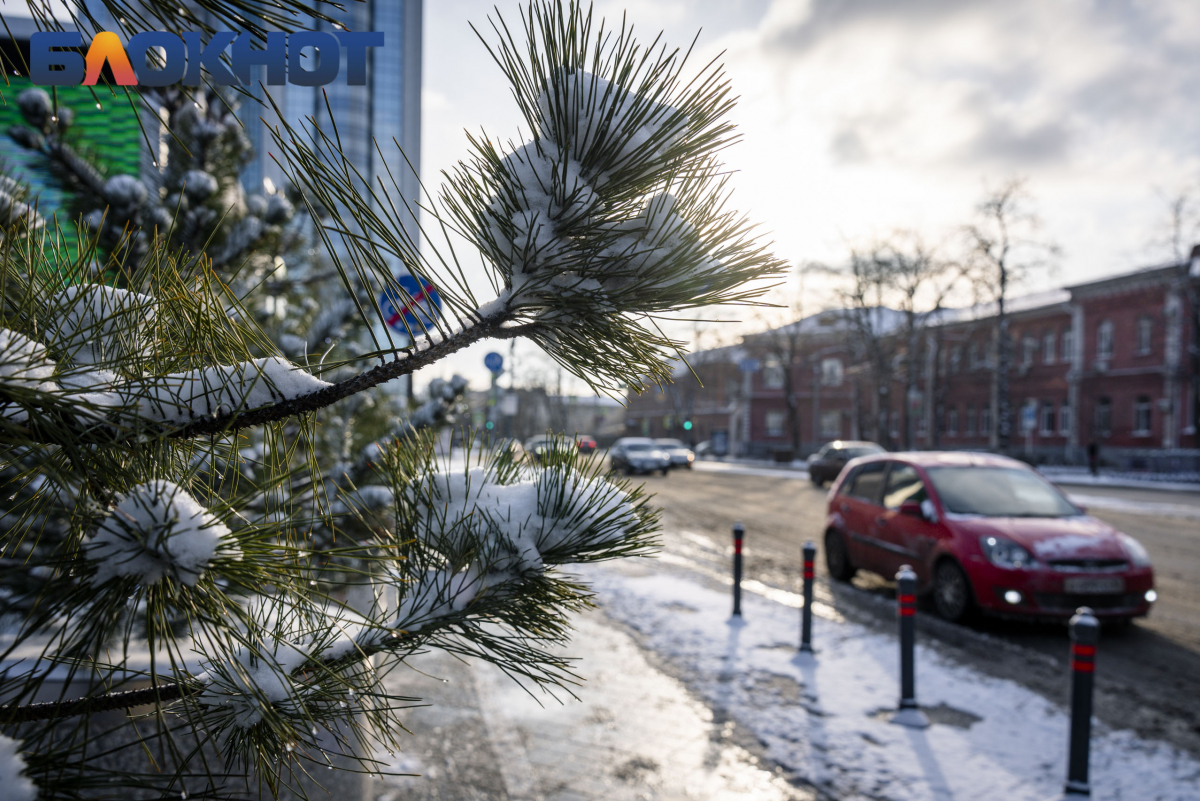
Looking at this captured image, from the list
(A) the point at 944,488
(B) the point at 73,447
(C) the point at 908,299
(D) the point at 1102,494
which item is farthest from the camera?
(C) the point at 908,299

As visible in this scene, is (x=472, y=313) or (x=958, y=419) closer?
(x=472, y=313)

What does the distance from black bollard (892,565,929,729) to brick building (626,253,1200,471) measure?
29.3m

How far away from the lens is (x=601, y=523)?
1420 millimetres

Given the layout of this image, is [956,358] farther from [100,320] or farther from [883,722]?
[100,320]

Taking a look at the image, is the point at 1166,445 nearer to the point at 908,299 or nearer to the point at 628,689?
the point at 908,299

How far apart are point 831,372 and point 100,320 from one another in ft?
198

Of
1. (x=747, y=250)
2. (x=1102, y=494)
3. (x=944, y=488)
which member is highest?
(x=747, y=250)

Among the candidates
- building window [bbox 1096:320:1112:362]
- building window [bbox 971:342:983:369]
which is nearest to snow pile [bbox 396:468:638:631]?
building window [bbox 1096:320:1112:362]

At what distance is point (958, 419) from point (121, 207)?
5543cm

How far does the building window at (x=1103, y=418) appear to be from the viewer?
40.6 meters

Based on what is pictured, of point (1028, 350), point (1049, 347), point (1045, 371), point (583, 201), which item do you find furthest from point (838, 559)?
point (1028, 350)

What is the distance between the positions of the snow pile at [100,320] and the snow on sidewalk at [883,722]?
2.71 m

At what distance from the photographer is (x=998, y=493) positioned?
8.02 meters

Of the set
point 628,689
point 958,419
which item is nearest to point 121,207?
point 628,689
